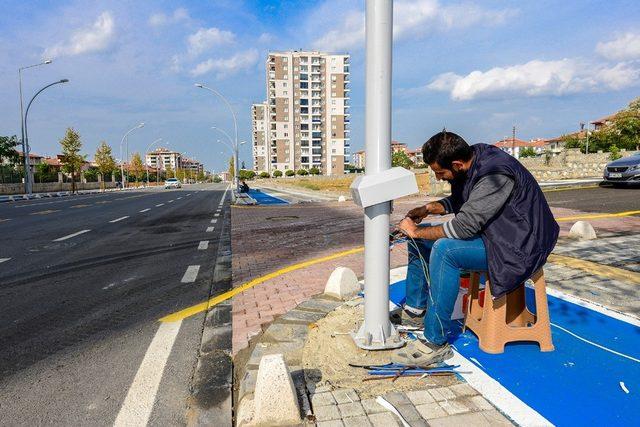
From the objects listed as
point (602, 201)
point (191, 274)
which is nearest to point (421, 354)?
point (191, 274)

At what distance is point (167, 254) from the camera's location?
7.50m

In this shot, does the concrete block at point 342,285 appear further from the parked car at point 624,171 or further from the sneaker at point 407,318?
the parked car at point 624,171

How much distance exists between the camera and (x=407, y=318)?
140 inches

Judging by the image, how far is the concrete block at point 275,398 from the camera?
2.15m

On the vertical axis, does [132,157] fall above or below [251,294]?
above

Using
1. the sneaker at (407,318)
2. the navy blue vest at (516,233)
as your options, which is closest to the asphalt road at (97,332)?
the sneaker at (407,318)

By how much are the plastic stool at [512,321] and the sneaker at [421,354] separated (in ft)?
0.96

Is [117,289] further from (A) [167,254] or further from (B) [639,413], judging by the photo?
(B) [639,413]

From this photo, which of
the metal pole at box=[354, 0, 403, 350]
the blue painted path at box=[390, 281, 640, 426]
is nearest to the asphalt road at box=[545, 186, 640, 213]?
the blue painted path at box=[390, 281, 640, 426]

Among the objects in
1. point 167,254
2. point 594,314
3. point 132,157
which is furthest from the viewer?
point 132,157

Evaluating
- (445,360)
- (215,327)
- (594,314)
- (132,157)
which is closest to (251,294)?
(215,327)

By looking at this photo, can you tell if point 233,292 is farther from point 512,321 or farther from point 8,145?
point 8,145

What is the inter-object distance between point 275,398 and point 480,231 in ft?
5.57

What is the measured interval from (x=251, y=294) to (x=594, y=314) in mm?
3413
